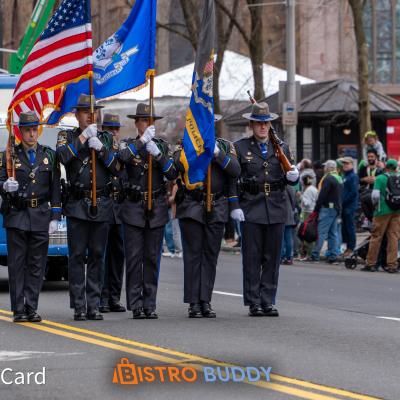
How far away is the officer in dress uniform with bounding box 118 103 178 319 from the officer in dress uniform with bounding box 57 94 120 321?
214 mm

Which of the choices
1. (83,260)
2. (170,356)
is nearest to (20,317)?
(83,260)

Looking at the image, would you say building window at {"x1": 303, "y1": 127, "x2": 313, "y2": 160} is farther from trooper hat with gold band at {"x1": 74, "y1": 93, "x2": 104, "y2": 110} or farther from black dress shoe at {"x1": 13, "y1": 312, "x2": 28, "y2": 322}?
black dress shoe at {"x1": 13, "y1": 312, "x2": 28, "y2": 322}

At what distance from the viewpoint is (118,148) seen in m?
12.9

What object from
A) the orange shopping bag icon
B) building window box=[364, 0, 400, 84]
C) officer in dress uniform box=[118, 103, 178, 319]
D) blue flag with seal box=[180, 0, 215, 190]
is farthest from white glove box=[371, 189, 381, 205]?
building window box=[364, 0, 400, 84]

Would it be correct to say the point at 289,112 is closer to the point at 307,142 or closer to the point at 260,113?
the point at 307,142

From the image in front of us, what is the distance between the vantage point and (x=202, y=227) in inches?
521

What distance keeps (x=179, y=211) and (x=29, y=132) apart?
1.66m

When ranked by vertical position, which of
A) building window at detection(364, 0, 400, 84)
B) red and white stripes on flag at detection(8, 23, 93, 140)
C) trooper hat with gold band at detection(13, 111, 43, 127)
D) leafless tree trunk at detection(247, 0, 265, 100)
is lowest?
trooper hat with gold band at detection(13, 111, 43, 127)

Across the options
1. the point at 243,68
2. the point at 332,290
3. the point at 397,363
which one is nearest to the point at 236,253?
the point at 332,290

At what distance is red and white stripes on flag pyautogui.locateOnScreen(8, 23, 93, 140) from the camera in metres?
13.3

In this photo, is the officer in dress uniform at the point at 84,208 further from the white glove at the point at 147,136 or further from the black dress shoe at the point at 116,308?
the black dress shoe at the point at 116,308

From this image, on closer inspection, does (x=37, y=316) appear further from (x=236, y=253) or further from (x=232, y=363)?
(x=236, y=253)

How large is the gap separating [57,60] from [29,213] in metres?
1.65

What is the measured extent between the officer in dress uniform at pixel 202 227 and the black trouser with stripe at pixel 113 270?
2.75 feet
